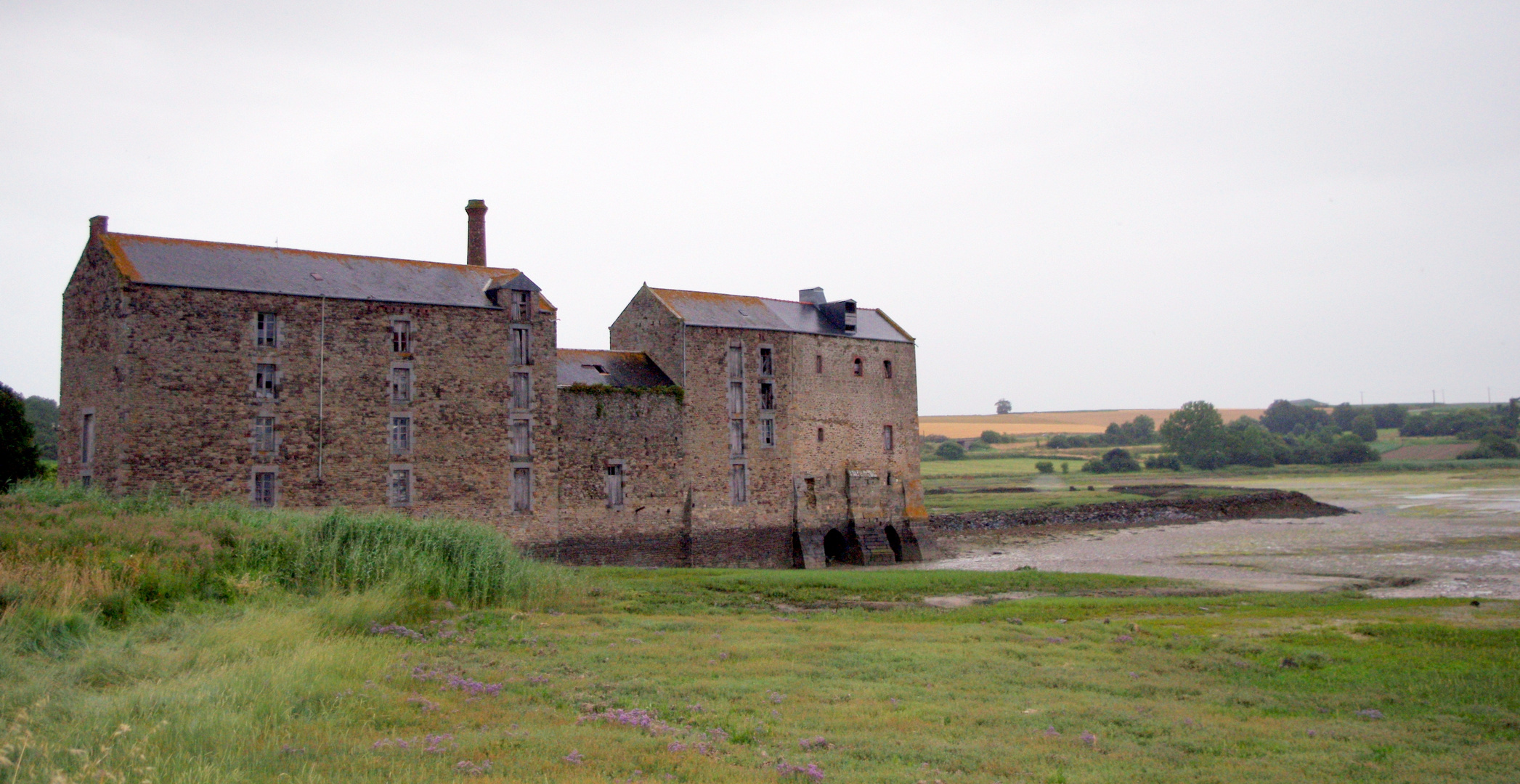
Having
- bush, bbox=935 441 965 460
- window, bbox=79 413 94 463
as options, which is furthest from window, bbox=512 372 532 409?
bush, bbox=935 441 965 460

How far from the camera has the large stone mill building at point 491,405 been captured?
28703 millimetres

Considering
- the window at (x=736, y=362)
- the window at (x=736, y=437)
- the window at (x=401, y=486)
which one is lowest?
the window at (x=401, y=486)

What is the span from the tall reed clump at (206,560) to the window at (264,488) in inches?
227

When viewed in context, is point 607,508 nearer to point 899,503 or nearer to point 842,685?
point 899,503

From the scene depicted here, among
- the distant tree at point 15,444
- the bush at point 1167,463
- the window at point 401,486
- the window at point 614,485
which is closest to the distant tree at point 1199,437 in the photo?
the bush at point 1167,463

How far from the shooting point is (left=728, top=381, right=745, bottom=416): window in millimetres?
39594

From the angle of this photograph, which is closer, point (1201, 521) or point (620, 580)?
point (620, 580)

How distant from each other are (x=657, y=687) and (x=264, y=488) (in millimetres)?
21696

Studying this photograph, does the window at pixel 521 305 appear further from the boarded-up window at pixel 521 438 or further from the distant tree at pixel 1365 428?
the distant tree at pixel 1365 428

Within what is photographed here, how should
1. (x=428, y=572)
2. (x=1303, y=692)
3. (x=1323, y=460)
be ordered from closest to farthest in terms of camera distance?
(x=1303, y=692), (x=428, y=572), (x=1323, y=460)

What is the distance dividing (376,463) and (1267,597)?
26.0 m

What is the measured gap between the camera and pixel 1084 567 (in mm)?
38438

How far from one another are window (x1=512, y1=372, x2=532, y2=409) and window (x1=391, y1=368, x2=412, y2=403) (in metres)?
3.46

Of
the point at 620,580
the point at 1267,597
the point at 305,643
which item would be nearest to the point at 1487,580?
the point at 1267,597
